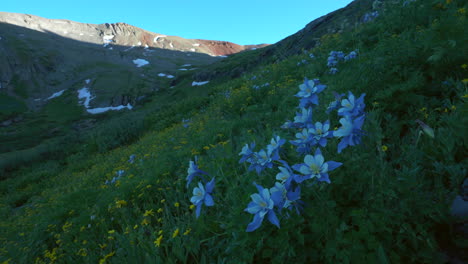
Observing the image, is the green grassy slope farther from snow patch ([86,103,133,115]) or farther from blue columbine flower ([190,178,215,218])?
snow patch ([86,103,133,115])

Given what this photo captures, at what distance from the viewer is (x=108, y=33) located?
512 feet

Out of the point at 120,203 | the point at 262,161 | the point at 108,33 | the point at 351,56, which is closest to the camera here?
the point at 262,161

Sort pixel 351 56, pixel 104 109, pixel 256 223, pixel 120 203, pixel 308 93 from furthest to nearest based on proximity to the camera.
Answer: pixel 104 109, pixel 351 56, pixel 120 203, pixel 308 93, pixel 256 223

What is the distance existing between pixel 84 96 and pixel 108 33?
109 m

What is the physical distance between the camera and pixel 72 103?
213 ft

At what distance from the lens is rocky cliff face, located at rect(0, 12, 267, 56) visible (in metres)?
139

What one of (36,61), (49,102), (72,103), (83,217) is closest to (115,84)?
(72,103)

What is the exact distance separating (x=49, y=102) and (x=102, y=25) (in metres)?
120

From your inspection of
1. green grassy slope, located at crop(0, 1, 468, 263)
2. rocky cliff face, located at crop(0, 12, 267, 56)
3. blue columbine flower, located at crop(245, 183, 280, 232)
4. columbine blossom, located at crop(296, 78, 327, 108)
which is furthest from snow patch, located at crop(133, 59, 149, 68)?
blue columbine flower, located at crop(245, 183, 280, 232)

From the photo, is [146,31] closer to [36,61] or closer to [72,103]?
[36,61]

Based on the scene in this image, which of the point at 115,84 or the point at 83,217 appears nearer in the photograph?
the point at 83,217

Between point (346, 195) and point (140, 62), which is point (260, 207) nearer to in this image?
point (346, 195)

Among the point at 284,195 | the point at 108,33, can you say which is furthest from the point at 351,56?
the point at 108,33

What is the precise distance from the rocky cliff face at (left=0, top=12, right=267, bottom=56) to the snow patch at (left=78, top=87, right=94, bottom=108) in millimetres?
79609
